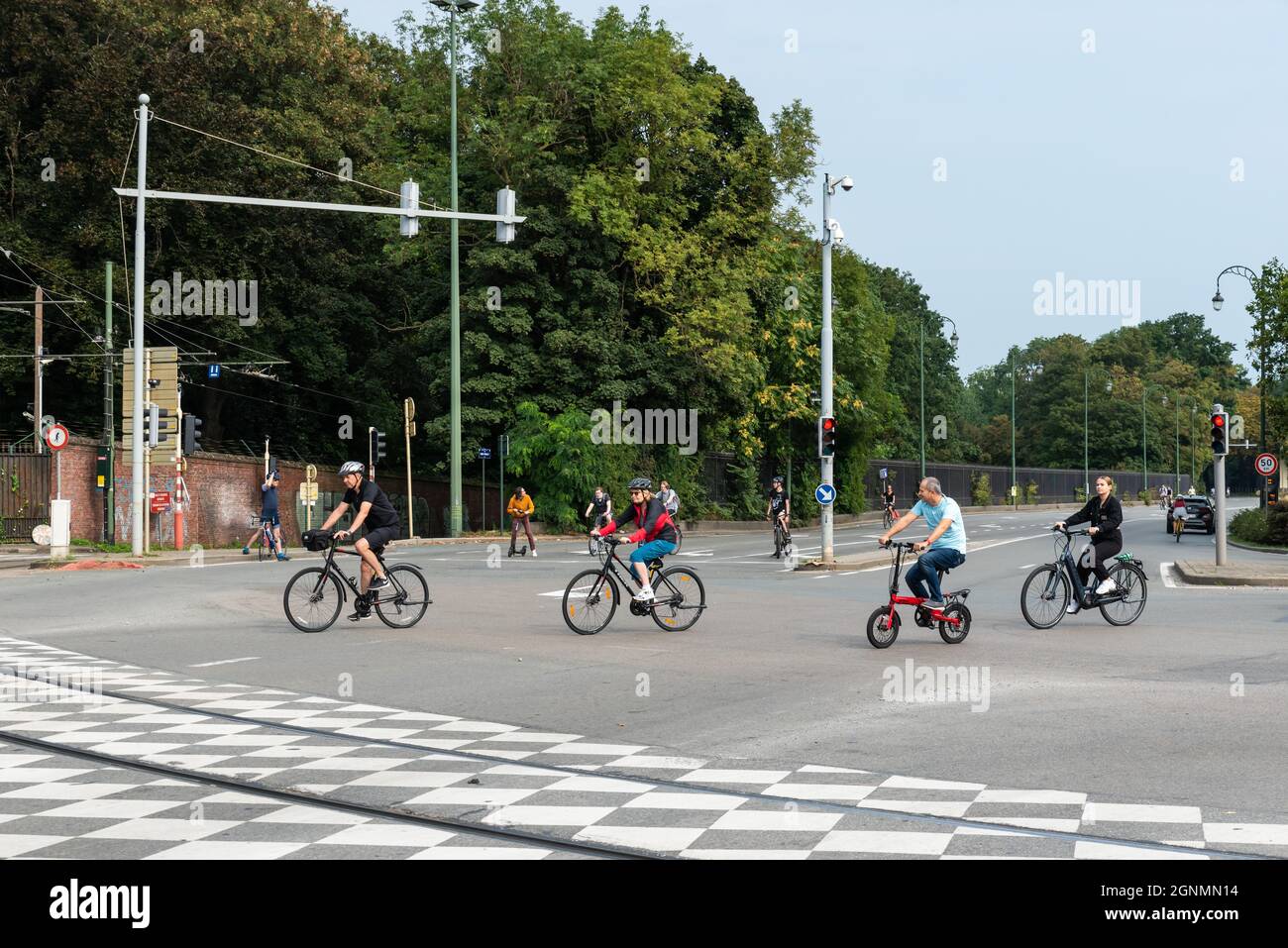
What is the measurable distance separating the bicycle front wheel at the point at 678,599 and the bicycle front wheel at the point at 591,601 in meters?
0.57

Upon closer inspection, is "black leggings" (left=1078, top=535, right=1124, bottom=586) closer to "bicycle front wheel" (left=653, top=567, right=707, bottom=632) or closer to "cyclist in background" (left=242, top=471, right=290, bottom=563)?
"bicycle front wheel" (left=653, top=567, right=707, bottom=632)

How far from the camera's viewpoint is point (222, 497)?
4269 centimetres

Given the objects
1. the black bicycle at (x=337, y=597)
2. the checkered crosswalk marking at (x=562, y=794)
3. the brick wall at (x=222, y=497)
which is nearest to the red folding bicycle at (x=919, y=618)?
the black bicycle at (x=337, y=597)

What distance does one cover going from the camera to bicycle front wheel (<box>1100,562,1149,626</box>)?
54.9 ft

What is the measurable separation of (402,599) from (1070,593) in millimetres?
8022

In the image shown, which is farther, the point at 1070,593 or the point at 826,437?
the point at 826,437

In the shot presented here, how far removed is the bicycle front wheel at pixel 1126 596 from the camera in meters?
16.7

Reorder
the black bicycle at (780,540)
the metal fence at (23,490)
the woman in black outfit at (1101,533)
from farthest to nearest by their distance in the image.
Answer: the metal fence at (23,490) < the black bicycle at (780,540) < the woman in black outfit at (1101,533)

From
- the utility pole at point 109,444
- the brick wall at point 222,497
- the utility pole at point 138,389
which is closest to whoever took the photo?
the utility pole at point 138,389

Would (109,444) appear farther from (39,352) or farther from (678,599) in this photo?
(678,599)

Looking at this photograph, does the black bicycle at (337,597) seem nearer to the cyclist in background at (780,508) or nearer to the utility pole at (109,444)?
the cyclist in background at (780,508)

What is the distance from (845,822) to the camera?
6410 millimetres

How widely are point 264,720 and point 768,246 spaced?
4343 centimetres

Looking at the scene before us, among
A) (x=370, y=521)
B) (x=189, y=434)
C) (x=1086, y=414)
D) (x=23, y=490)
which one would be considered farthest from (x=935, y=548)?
(x=1086, y=414)
